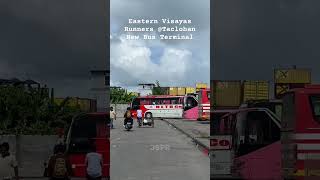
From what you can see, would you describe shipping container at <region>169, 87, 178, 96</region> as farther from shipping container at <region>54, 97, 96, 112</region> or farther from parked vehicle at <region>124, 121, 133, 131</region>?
shipping container at <region>54, 97, 96, 112</region>

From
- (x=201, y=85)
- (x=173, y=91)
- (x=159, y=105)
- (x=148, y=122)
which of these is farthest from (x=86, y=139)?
(x=201, y=85)

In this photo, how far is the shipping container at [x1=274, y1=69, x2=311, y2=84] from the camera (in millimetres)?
4812

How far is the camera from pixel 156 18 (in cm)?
496

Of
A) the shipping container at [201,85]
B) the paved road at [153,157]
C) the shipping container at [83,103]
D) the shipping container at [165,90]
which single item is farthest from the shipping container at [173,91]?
the shipping container at [83,103]

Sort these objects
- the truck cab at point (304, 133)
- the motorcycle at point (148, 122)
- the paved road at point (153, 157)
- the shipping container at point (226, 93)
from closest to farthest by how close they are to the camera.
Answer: the truck cab at point (304, 133) → the shipping container at point (226, 93) → the paved road at point (153, 157) → the motorcycle at point (148, 122)

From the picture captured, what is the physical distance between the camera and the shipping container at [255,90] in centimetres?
484

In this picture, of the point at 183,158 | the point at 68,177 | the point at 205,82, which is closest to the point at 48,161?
the point at 68,177

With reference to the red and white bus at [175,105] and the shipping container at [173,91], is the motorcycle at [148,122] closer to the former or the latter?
→ the red and white bus at [175,105]

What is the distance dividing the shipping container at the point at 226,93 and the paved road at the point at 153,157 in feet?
1.60

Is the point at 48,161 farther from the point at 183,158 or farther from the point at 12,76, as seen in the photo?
the point at 183,158

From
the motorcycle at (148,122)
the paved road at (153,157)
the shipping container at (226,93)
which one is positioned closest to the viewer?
the shipping container at (226,93)

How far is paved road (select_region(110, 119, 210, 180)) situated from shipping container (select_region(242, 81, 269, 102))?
683 millimetres

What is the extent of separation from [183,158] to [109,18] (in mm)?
1442

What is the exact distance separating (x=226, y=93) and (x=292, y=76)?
60cm
